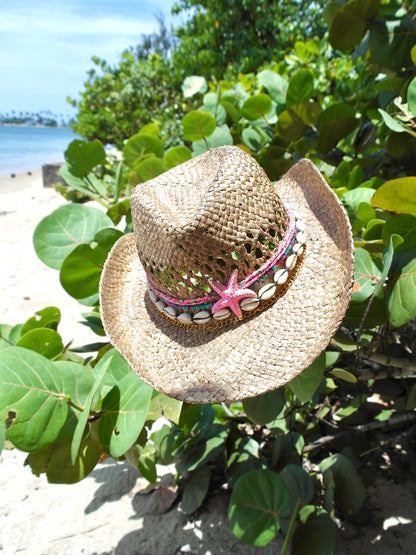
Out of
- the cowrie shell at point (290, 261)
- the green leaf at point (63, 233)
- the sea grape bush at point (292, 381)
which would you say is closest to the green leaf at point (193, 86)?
the sea grape bush at point (292, 381)

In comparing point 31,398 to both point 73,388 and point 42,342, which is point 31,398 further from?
point 42,342

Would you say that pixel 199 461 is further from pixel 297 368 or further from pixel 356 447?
pixel 297 368

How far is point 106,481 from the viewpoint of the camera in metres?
1.99

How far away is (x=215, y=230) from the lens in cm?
88

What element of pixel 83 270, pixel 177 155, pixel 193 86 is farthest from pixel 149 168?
pixel 193 86

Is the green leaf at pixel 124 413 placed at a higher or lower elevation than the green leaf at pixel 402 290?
lower

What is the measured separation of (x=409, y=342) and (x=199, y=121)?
3.52ft

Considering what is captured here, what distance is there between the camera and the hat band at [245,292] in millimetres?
915

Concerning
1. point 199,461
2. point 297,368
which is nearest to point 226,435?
point 199,461

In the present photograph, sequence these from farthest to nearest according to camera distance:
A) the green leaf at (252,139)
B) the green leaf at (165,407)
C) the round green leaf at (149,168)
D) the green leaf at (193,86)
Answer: the green leaf at (193,86) → the green leaf at (252,139) → the round green leaf at (149,168) → the green leaf at (165,407)

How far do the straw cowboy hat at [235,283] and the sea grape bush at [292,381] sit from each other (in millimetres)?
104

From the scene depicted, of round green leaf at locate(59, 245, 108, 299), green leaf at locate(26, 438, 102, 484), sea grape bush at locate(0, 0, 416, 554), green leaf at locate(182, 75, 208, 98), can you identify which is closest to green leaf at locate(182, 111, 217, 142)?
sea grape bush at locate(0, 0, 416, 554)

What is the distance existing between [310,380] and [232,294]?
0.98 feet

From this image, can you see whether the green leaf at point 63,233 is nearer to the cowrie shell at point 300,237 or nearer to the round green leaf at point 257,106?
the cowrie shell at point 300,237
